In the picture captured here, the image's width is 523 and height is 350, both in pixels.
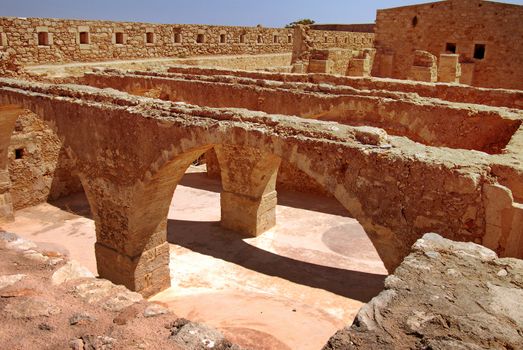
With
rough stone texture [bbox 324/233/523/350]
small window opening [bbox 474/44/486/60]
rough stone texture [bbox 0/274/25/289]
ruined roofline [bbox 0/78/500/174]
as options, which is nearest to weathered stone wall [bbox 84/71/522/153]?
ruined roofline [bbox 0/78/500/174]

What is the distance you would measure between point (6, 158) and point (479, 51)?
18.1 metres

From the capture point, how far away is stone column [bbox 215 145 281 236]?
1125cm

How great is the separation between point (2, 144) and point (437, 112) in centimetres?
1052

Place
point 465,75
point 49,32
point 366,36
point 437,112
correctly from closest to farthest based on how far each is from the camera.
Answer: point 437,112 < point 49,32 < point 465,75 < point 366,36

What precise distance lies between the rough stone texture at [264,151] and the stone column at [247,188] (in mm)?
3007

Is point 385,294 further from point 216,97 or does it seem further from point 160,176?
point 216,97

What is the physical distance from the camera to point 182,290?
8.98m

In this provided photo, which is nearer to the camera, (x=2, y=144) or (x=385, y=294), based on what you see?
(x=385, y=294)

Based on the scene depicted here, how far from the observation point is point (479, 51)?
63.6 ft

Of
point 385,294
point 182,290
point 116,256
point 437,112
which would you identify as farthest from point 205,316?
point 437,112

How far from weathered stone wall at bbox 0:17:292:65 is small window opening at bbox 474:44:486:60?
11579mm

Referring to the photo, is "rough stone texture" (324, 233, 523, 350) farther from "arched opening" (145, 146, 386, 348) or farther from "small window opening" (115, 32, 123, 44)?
"small window opening" (115, 32, 123, 44)

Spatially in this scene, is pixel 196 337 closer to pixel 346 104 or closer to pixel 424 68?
pixel 346 104

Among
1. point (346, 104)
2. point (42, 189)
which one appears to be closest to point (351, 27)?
point (346, 104)
